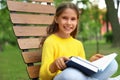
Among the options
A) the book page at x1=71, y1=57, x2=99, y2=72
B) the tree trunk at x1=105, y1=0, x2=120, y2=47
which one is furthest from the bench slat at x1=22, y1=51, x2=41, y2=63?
the tree trunk at x1=105, y1=0, x2=120, y2=47

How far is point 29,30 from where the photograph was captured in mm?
4254

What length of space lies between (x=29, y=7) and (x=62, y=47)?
2.89ft

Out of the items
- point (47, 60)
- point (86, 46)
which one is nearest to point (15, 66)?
point (47, 60)

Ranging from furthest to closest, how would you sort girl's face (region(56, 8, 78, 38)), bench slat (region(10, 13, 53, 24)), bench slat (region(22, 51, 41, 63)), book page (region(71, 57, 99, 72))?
bench slat (region(10, 13, 53, 24)) → bench slat (region(22, 51, 41, 63)) → girl's face (region(56, 8, 78, 38)) → book page (region(71, 57, 99, 72))

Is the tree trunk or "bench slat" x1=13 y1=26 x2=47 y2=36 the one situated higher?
"bench slat" x1=13 y1=26 x2=47 y2=36

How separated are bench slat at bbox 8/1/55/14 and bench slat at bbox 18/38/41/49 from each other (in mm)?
356

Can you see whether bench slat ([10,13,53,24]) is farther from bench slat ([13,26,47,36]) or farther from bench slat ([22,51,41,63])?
bench slat ([22,51,41,63])

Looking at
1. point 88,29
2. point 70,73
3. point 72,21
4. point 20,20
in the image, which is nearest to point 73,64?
point 70,73

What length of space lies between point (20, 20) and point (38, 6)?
392mm

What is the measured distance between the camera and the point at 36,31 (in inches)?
171

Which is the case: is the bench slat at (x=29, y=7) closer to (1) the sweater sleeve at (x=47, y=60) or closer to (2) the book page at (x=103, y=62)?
(1) the sweater sleeve at (x=47, y=60)

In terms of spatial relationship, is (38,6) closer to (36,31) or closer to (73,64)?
(36,31)

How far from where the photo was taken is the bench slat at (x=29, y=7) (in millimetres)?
4148

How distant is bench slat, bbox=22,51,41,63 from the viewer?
4025 mm
